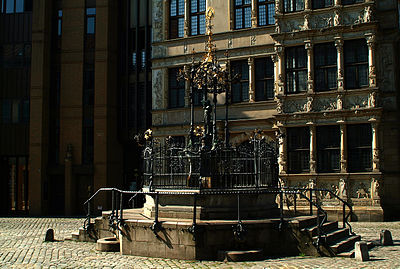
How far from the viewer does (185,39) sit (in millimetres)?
29062

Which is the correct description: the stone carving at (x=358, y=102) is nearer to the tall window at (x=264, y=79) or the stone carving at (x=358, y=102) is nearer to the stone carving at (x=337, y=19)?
the stone carving at (x=337, y=19)

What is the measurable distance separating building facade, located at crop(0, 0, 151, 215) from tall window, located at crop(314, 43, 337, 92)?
11454 mm

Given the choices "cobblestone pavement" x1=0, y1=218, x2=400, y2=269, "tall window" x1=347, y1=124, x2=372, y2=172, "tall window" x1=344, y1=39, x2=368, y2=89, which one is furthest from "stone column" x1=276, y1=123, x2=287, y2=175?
"cobblestone pavement" x1=0, y1=218, x2=400, y2=269

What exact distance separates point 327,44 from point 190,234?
15.6 metres

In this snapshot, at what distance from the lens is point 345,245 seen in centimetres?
1373

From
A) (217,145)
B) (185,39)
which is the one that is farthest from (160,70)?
(217,145)

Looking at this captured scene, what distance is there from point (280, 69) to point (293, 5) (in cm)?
345

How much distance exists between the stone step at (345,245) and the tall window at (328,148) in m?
9.25

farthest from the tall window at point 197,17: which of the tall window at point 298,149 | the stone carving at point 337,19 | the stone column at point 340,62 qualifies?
the tall window at point 298,149

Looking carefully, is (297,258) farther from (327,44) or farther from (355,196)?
(327,44)

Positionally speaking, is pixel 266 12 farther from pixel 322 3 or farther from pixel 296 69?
pixel 296 69

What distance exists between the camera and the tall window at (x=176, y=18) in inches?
1166

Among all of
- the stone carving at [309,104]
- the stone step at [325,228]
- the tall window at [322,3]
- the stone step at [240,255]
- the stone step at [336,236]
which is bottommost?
the stone step at [240,255]

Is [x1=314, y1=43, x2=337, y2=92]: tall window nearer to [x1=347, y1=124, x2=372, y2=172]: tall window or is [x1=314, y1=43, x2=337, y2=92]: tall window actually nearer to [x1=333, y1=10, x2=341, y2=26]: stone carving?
[x1=333, y1=10, x2=341, y2=26]: stone carving
